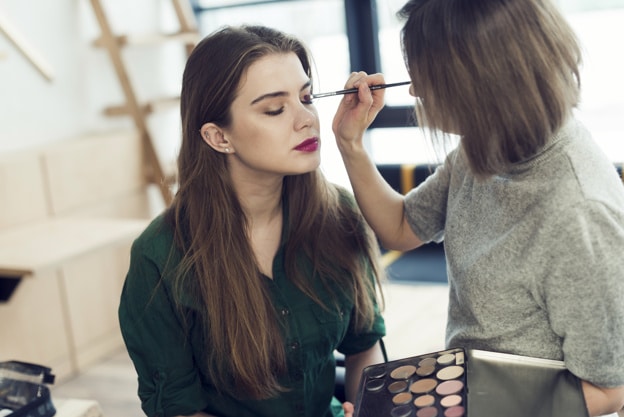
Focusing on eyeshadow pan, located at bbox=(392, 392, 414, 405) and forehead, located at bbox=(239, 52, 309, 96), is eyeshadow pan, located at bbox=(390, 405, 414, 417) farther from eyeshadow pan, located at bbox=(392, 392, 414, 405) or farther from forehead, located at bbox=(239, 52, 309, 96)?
forehead, located at bbox=(239, 52, 309, 96)

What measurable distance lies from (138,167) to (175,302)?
222 cm

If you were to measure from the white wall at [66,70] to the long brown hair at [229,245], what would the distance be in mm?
1684

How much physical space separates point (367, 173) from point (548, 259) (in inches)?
15.3

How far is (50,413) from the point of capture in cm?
135

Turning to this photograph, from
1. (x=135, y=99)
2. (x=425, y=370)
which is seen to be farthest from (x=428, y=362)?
(x=135, y=99)

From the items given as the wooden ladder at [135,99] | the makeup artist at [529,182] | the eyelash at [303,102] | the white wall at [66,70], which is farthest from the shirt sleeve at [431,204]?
the wooden ladder at [135,99]

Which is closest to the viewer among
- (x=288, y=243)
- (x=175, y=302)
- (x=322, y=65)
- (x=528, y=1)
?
(x=528, y=1)

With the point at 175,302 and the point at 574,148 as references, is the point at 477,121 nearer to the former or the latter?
the point at 574,148

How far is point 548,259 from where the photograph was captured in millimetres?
981

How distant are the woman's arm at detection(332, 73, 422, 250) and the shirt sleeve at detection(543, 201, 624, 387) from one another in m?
0.36

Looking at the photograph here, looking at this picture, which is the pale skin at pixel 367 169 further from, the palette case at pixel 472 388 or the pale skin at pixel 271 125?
the palette case at pixel 472 388

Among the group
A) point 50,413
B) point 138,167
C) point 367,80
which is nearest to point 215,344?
point 50,413

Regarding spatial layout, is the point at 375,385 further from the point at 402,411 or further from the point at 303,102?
the point at 303,102

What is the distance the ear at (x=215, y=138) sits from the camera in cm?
133
